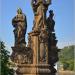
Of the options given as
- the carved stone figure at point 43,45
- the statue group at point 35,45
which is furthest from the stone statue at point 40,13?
the carved stone figure at point 43,45

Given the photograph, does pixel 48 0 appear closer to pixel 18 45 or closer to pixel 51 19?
pixel 51 19

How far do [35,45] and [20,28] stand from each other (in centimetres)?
125

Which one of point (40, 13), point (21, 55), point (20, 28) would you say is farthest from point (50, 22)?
point (21, 55)

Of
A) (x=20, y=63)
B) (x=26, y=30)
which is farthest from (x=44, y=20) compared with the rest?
(x=20, y=63)

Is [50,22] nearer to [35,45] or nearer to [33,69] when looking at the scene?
[35,45]

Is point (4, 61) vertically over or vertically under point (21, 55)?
over

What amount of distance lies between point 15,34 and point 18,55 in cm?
113

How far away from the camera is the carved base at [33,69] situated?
2092 centimetres

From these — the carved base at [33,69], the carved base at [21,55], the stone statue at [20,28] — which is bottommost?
the carved base at [33,69]

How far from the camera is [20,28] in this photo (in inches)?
856

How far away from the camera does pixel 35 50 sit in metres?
21.3

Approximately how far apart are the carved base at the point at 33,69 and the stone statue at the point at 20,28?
4.41ft

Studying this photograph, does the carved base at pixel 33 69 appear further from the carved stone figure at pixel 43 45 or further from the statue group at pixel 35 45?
the carved stone figure at pixel 43 45

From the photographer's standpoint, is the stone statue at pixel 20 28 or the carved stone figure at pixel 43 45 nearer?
the carved stone figure at pixel 43 45
